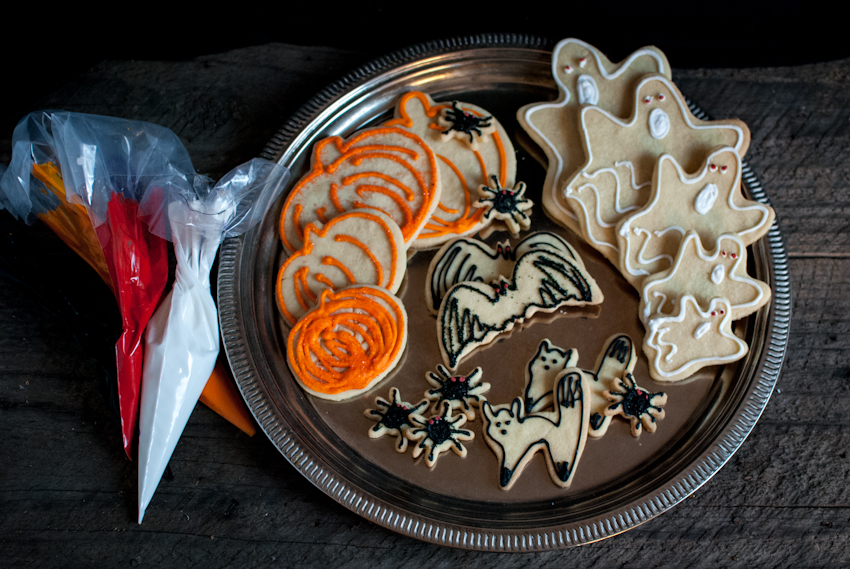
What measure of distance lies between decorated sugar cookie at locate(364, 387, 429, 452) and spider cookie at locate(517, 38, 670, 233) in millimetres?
601

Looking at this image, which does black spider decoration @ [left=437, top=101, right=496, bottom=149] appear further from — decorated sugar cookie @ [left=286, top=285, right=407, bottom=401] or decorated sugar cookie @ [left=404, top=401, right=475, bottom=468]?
decorated sugar cookie @ [left=404, top=401, right=475, bottom=468]

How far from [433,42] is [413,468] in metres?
1.11

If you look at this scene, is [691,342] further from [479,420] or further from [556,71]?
[556,71]

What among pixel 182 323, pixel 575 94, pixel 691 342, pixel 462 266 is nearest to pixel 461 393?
pixel 462 266

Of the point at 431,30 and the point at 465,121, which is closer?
the point at 465,121

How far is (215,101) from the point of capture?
1.75 m

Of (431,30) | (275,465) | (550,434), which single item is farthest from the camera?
(431,30)

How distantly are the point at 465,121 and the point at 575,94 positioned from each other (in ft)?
0.96

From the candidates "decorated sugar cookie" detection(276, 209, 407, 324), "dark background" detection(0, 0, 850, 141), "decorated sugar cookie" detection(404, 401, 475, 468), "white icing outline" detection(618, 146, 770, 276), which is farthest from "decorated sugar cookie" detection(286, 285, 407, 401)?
"dark background" detection(0, 0, 850, 141)

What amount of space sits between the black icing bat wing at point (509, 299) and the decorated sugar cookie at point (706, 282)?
14 centimetres

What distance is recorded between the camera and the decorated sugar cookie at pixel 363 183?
5.11 feet

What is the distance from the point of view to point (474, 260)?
1547 millimetres

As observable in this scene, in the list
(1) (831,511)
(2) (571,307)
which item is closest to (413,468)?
(2) (571,307)

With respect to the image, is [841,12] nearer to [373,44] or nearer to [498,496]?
[373,44]
